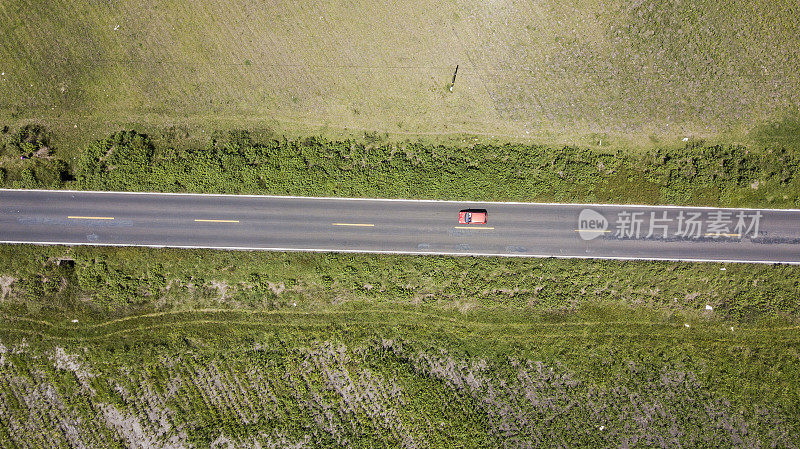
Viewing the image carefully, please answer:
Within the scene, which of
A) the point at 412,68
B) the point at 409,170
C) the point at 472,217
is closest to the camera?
the point at 472,217

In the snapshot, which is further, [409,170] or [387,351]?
[409,170]

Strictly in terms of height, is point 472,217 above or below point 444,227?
above

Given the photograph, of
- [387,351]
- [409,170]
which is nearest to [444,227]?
[409,170]

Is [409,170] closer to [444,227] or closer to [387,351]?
[444,227]

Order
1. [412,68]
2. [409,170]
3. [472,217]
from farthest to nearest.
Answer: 1. [412,68]
2. [409,170]
3. [472,217]

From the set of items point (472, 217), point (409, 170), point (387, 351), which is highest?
point (409, 170)

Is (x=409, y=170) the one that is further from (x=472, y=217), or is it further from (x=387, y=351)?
(x=387, y=351)

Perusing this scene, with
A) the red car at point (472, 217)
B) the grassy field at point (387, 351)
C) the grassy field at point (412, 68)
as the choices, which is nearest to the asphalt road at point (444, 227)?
the red car at point (472, 217)
